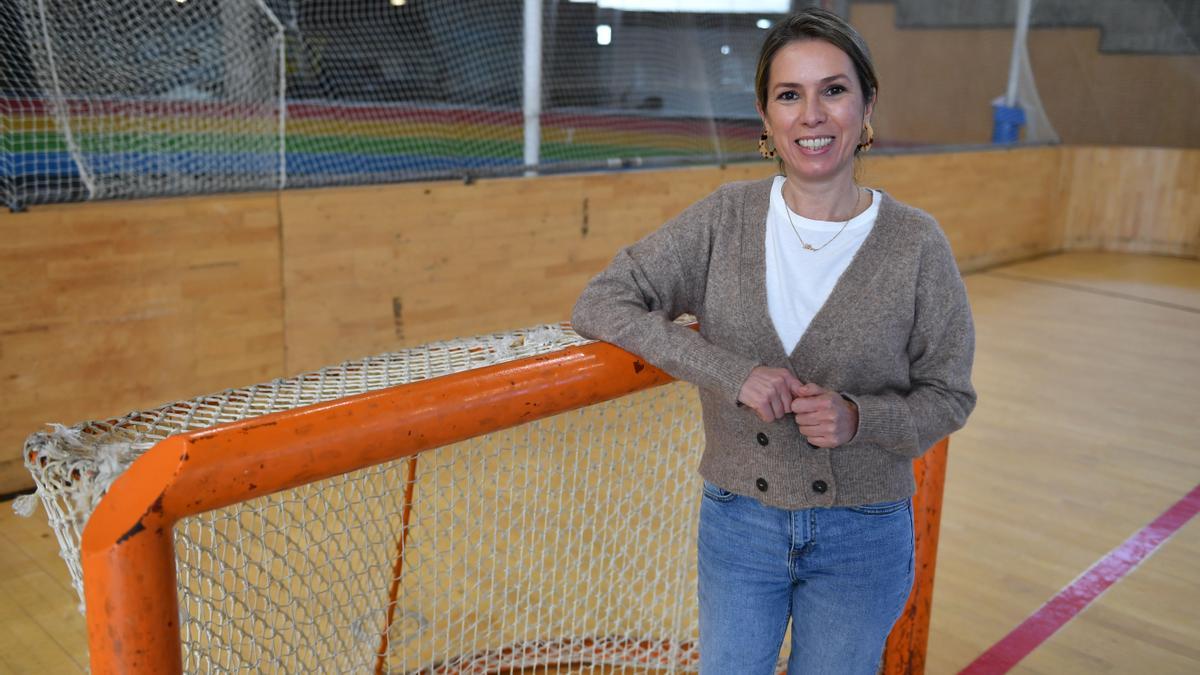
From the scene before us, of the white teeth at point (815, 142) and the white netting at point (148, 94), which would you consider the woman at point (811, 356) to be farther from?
the white netting at point (148, 94)

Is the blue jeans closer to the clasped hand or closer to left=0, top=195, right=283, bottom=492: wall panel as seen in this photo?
the clasped hand

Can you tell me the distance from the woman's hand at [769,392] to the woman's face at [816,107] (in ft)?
0.97

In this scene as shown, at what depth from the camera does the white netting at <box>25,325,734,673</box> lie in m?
1.34

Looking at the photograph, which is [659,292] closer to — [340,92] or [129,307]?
[129,307]

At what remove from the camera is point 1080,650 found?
2850 mm

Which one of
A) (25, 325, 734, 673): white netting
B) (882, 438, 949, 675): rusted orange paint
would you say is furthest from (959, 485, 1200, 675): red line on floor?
(25, 325, 734, 673): white netting

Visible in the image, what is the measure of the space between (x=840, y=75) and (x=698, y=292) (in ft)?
1.25

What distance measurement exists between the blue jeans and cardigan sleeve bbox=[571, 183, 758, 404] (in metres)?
0.23

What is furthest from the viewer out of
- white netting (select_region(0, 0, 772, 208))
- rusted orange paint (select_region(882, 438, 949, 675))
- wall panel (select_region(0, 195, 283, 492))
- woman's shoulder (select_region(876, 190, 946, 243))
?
white netting (select_region(0, 0, 772, 208))

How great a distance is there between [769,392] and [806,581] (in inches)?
12.3

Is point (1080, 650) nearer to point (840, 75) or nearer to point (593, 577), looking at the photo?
point (593, 577)

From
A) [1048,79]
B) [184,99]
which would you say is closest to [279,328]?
[184,99]

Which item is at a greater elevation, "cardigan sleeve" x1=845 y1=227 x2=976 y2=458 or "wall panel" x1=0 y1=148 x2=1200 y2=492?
"cardigan sleeve" x1=845 y1=227 x2=976 y2=458

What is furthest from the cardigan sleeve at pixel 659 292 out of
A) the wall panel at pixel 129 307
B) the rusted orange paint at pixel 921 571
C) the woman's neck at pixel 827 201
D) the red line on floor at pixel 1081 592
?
the wall panel at pixel 129 307
